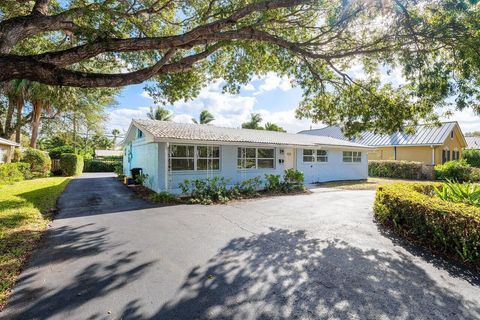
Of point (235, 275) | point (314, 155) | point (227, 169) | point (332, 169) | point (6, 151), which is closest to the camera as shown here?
point (235, 275)

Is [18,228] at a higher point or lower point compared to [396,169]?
lower

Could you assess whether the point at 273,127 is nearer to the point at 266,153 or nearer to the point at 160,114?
the point at 160,114

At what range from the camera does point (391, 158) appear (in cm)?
2600

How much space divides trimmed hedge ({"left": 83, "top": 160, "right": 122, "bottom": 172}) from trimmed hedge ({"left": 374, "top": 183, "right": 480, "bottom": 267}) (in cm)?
3138

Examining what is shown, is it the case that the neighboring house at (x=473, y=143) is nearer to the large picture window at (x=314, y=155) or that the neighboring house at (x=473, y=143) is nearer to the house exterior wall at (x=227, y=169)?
the house exterior wall at (x=227, y=169)

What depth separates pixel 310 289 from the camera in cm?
373

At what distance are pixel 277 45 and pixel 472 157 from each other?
29.3 m

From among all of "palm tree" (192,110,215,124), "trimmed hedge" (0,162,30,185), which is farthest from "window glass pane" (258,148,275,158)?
"palm tree" (192,110,215,124)

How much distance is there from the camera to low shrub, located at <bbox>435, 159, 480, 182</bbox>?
1895 centimetres

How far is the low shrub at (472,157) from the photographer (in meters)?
25.4

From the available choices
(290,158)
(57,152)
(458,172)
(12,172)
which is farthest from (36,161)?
(458,172)

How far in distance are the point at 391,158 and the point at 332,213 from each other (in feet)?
70.3

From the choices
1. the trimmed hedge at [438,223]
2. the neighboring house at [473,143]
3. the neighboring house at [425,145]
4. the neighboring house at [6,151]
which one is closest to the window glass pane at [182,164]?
the trimmed hedge at [438,223]

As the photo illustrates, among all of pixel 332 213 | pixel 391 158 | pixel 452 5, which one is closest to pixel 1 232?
pixel 332 213
